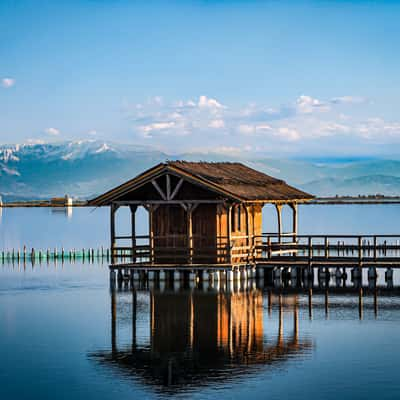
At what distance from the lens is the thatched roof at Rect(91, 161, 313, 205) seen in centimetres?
5056

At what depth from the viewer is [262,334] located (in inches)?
1422

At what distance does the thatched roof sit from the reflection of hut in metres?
7.48

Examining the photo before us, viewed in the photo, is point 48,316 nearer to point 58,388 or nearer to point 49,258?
point 58,388

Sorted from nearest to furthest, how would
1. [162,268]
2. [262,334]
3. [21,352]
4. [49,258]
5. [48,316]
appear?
1. [21,352]
2. [262,334]
3. [48,316]
4. [162,268]
5. [49,258]

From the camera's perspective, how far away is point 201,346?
33.6 meters

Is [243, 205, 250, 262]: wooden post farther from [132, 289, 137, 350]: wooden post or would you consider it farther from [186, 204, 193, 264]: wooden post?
[132, 289, 137, 350]: wooden post

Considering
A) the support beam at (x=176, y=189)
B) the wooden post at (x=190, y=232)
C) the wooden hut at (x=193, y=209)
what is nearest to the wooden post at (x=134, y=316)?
the wooden post at (x=190, y=232)

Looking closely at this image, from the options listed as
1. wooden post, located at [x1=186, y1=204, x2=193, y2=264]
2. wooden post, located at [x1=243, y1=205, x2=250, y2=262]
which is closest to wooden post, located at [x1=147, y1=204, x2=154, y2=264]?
wooden post, located at [x1=186, y1=204, x2=193, y2=264]

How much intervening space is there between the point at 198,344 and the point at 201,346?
387 mm

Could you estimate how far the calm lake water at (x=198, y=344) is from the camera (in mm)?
27797

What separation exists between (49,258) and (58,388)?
47.7 m

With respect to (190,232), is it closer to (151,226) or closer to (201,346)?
(151,226)

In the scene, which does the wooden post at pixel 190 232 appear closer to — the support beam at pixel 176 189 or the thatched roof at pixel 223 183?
the support beam at pixel 176 189

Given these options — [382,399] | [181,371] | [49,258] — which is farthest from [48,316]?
[49,258]
